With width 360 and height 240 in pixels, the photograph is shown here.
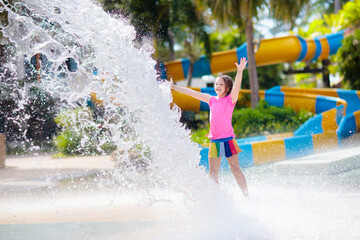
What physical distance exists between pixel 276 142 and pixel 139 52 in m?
4.09

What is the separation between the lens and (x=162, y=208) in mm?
4289

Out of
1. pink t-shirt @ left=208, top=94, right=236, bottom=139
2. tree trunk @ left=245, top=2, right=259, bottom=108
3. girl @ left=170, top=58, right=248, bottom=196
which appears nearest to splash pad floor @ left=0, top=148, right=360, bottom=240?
girl @ left=170, top=58, right=248, bottom=196

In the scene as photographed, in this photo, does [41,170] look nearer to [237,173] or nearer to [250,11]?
[237,173]

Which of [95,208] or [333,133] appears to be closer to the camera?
[95,208]

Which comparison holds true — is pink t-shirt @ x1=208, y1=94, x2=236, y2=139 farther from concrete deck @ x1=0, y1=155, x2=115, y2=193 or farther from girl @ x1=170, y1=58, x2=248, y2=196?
concrete deck @ x1=0, y1=155, x2=115, y2=193

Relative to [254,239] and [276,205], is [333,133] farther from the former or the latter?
[254,239]

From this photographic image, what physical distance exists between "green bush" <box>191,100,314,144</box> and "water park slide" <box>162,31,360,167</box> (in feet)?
3.09

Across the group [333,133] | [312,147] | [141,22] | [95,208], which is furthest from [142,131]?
[141,22]

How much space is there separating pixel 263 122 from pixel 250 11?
3420 millimetres

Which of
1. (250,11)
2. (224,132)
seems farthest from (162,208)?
(250,11)

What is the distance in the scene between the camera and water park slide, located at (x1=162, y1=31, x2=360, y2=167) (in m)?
7.36

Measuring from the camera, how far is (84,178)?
6559mm

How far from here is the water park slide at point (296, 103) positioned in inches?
290

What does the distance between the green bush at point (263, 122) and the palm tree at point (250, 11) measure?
1475 millimetres
